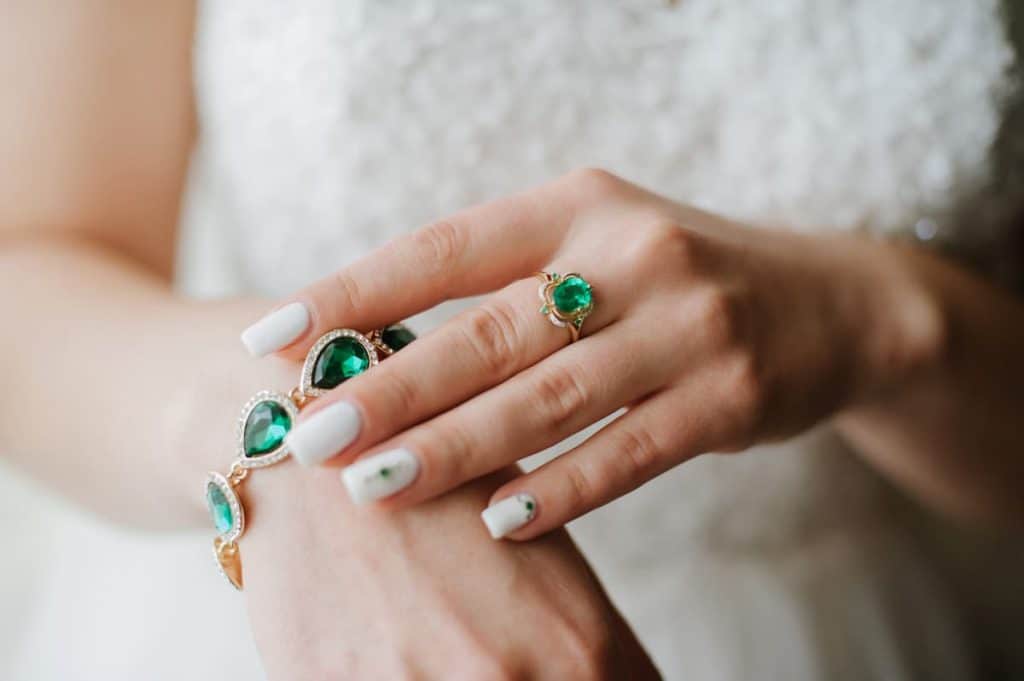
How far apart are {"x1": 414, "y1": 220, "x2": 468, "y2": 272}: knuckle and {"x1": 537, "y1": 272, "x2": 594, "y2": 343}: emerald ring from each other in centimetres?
6

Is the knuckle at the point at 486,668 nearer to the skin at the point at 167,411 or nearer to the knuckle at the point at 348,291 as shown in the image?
the skin at the point at 167,411

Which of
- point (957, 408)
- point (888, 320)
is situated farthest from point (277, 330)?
point (957, 408)

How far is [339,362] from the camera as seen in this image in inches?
21.8

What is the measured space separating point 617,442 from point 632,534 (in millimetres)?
389

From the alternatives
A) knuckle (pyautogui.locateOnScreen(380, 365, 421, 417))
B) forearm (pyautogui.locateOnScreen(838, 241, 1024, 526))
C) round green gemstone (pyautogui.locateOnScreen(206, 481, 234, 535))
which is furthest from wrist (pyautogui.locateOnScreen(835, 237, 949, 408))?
round green gemstone (pyautogui.locateOnScreen(206, 481, 234, 535))

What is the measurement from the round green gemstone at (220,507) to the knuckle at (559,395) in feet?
0.69

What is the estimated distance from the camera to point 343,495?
1.78 feet

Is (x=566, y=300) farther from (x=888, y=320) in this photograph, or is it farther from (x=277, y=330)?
(x=888, y=320)

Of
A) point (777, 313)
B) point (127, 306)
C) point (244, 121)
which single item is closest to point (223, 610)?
point (127, 306)

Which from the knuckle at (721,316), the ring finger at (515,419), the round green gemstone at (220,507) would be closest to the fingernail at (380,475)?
the ring finger at (515,419)

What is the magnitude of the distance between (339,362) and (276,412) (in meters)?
0.05

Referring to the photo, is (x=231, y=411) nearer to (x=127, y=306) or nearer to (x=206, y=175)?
(x=127, y=306)

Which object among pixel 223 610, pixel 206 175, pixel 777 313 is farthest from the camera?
pixel 206 175

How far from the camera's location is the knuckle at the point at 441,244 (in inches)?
22.4
